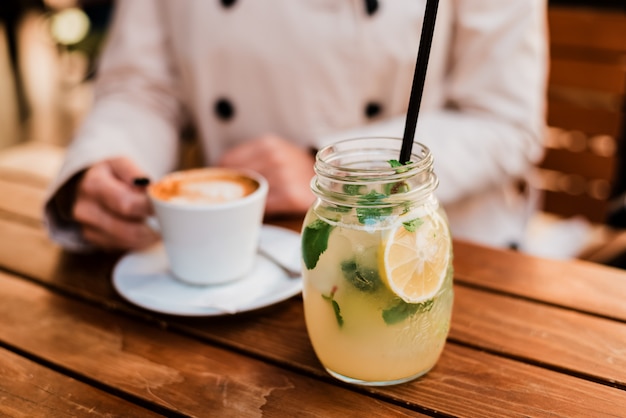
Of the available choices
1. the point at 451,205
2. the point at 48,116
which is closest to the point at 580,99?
the point at 451,205

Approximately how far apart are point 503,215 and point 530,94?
270 millimetres

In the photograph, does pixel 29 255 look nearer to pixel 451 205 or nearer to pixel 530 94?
pixel 451 205

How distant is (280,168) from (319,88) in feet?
0.85

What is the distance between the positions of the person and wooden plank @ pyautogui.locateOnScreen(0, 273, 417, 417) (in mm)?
352

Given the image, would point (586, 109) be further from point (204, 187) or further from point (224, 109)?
point (204, 187)

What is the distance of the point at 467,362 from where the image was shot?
2.42 ft

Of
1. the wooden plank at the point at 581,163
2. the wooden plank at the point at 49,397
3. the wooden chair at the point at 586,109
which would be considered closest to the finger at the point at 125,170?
the wooden plank at the point at 49,397

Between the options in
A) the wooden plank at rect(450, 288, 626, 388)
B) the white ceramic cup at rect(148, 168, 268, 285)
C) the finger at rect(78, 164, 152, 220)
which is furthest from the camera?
the finger at rect(78, 164, 152, 220)

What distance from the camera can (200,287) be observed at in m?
0.90

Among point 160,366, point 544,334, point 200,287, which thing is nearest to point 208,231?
point 200,287

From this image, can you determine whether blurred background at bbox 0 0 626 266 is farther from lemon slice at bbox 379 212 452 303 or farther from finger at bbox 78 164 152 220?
lemon slice at bbox 379 212 452 303

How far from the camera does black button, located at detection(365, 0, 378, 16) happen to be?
125cm

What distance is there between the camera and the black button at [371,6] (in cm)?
125

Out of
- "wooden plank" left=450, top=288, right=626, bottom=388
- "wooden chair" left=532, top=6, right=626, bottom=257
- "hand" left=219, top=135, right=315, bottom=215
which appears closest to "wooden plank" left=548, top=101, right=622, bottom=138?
"wooden chair" left=532, top=6, right=626, bottom=257
